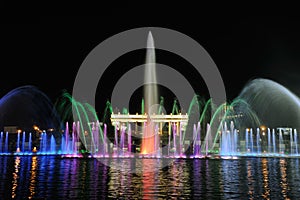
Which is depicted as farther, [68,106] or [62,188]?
[68,106]

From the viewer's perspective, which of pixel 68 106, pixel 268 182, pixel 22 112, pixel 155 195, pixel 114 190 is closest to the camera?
pixel 155 195

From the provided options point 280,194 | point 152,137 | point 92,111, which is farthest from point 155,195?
point 92,111

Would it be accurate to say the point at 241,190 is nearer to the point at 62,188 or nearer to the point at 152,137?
the point at 62,188

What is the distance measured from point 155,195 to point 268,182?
6.08 m

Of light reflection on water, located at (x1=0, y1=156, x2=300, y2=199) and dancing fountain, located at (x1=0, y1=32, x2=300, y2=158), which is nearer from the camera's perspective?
light reflection on water, located at (x1=0, y1=156, x2=300, y2=199)

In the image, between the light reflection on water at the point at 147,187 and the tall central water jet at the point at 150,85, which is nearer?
the light reflection on water at the point at 147,187

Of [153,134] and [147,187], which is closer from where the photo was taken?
[147,187]

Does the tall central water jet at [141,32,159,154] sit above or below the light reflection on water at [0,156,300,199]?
above

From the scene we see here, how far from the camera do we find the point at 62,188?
12852mm

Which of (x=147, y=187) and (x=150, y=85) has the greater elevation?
(x=150, y=85)

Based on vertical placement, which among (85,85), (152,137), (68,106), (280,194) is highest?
(85,85)

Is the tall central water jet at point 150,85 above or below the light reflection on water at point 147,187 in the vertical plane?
above

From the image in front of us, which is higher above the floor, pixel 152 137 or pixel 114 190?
pixel 152 137

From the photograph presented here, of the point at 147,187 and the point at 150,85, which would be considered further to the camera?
the point at 150,85
